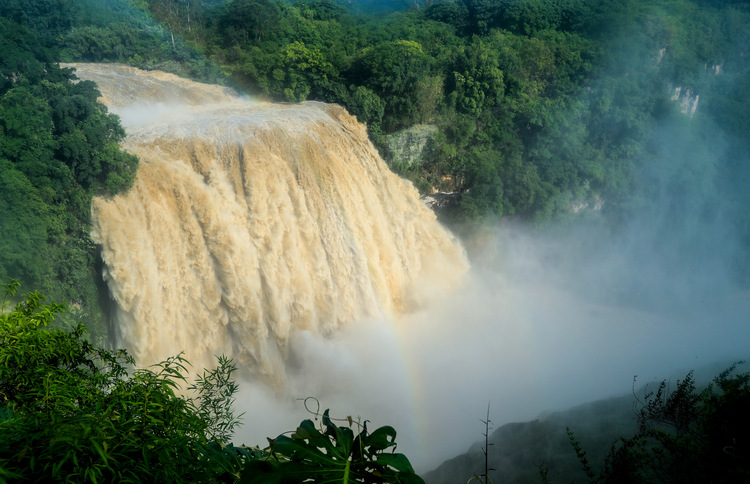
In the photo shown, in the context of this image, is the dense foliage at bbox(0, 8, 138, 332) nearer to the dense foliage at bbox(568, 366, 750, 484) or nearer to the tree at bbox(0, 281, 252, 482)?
the tree at bbox(0, 281, 252, 482)

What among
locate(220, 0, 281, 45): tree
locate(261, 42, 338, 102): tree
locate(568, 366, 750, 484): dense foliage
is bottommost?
locate(568, 366, 750, 484): dense foliage

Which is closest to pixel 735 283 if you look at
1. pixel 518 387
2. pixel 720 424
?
pixel 518 387

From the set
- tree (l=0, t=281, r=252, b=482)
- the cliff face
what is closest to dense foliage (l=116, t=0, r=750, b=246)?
the cliff face

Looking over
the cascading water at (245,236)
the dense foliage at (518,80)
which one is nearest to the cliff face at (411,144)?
the dense foliage at (518,80)

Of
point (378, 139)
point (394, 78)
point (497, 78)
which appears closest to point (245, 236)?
point (378, 139)

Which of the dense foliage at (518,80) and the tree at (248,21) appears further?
the tree at (248,21)

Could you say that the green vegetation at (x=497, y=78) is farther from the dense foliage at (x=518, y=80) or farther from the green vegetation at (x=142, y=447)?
the green vegetation at (x=142, y=447)

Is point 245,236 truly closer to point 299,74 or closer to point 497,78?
point 299,74

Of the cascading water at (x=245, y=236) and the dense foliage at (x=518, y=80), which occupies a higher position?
the dense foliage at (x=518, y=80)

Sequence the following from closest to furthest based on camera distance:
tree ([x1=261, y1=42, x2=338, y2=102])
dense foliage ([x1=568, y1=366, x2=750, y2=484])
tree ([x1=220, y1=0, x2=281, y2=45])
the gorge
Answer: dense foliage ([x1=568, y1=366, x2=750, y2=484]) → the gorge → tree ([x1=261, y1=42, x2=338, y2=102]) → tree ([x1=220, y1=0, x2=281, y2=45])

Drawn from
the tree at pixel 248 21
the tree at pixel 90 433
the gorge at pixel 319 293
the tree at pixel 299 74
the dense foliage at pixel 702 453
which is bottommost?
the gorge at pixel 319 293
